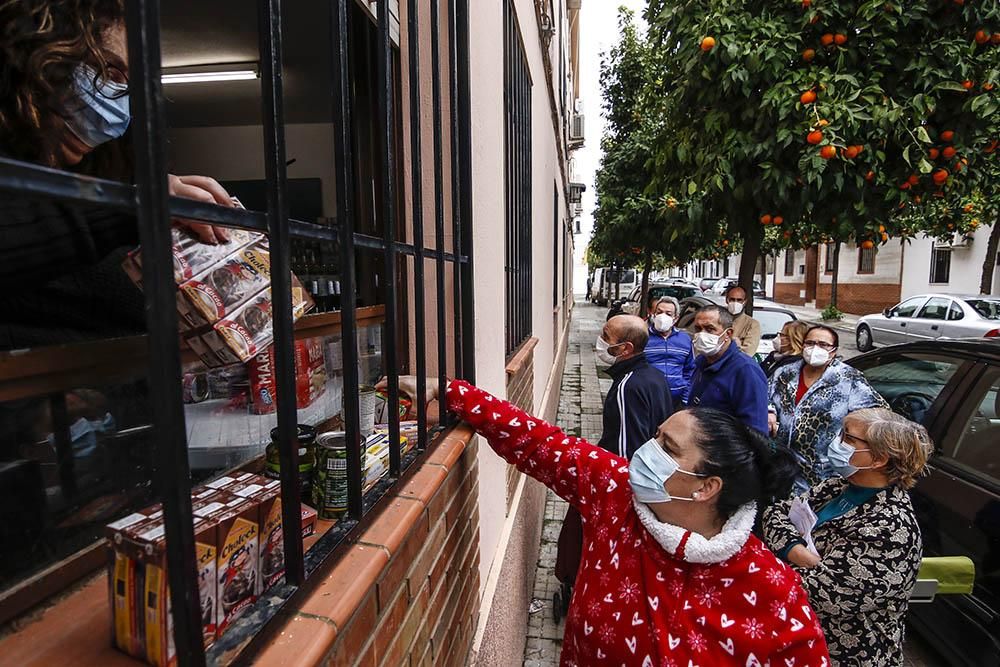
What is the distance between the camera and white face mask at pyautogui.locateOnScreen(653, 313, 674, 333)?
480 centimetres

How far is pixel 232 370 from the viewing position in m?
1.66

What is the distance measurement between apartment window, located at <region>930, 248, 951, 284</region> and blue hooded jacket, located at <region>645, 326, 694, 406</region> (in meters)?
21.5

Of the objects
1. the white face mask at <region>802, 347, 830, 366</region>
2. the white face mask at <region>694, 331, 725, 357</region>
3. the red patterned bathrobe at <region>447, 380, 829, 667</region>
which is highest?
the white face mask at <region>694, 331, 725, 357</region>

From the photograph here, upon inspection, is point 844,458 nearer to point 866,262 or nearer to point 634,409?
point 634,409

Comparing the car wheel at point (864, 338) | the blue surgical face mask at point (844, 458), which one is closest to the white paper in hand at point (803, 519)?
the blue surgical face mask at point (844, 458)

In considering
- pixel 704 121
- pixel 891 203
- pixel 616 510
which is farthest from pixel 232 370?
pixel 891 203

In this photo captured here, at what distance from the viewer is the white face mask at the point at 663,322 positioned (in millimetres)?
4805

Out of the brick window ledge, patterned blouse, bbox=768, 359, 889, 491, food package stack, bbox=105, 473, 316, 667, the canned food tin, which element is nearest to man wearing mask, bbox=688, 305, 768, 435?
patterned blouse, bbox=768, 359, 889, 491

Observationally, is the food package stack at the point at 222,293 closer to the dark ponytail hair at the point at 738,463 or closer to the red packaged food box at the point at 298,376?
the red packaged food box at the point at 298,376

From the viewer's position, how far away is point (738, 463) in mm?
1684

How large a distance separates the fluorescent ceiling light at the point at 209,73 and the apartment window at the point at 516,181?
2.30 metres

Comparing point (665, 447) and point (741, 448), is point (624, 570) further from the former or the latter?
point (741, 448)

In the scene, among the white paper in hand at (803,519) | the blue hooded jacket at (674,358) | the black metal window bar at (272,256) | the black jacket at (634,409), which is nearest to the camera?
the black metal window bar at (272,256)

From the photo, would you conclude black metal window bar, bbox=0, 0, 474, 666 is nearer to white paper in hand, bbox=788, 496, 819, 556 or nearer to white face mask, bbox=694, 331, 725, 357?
white paper in hand, bbox=788, 496, 819, 556
